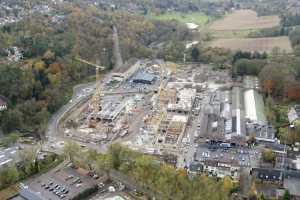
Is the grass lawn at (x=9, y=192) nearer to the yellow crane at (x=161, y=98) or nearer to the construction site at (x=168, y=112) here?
the construction site at (x=168, y=112)

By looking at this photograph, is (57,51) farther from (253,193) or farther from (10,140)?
(253,193)

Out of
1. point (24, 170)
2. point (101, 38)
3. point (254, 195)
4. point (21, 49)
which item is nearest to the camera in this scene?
point (254, 195)

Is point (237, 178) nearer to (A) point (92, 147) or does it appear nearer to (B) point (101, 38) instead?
(A) point (92, 147)

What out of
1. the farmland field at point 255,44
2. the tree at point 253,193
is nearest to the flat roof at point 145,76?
the farmland field at point 255,44

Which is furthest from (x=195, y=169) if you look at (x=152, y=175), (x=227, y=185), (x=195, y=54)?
(x=195, y=54)

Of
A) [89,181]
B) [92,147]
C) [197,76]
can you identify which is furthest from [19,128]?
[197,76]

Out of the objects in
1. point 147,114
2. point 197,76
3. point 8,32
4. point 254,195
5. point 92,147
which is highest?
point 8,32
